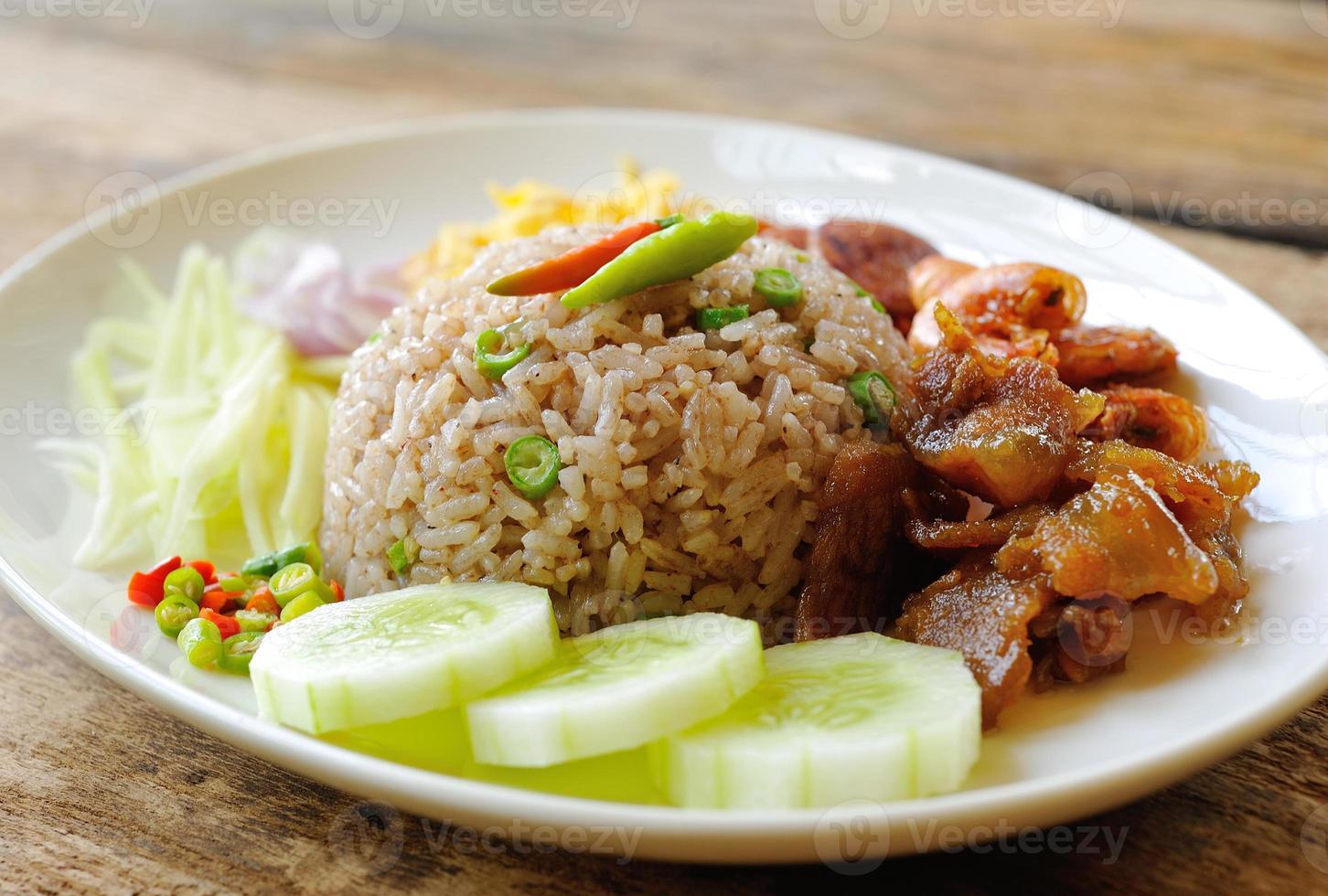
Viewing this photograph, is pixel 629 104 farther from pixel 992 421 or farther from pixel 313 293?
pixel 992 421

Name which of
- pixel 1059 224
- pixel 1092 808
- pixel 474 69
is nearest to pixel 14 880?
pixel 1092 808

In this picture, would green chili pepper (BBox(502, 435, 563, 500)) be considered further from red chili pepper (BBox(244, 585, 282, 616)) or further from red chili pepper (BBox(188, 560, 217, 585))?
red chili pepper (BBox(188, 560, 217, 585))

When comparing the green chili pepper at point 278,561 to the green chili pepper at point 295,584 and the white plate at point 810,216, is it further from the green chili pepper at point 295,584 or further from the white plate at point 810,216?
the white plate at point 810,216

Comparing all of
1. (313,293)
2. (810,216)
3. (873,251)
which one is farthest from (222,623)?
(810,216)

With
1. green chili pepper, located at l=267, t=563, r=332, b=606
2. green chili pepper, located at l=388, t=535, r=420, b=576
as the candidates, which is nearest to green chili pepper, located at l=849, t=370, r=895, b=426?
green chili pepper, located at l=388, t=535, r=420, b=576

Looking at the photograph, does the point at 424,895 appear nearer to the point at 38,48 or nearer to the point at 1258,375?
the point at 1258,375
